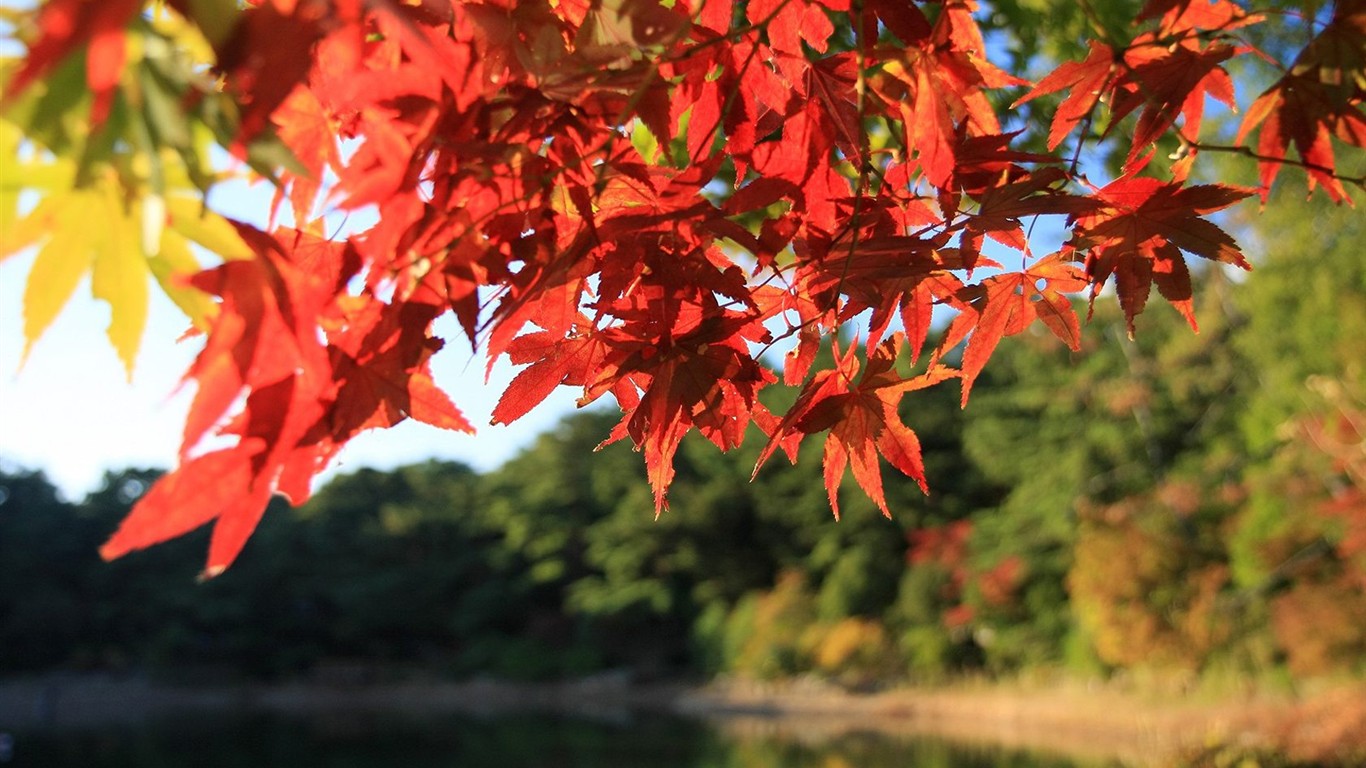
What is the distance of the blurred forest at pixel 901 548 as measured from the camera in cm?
771

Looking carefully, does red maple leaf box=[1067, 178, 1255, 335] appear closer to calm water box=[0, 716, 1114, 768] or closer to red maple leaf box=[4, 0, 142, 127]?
red maple leaf box=[4, 0, 142, 127]

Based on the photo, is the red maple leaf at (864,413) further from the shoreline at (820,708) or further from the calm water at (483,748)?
the calm water at (483,748)

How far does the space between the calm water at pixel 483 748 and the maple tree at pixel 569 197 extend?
300 inches

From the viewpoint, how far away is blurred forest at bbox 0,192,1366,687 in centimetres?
771

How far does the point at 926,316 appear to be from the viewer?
22.3 inches

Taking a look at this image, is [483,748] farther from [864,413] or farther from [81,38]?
[81,38]

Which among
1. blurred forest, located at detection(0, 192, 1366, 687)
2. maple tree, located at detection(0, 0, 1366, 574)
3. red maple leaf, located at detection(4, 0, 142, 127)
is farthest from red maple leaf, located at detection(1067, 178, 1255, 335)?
blurred forest, located at detection(0, 192, 1366, 687)

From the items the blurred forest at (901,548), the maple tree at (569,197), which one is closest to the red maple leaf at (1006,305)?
the maple tree at (569,197)

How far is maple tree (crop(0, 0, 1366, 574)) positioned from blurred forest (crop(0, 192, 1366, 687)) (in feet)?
18.4

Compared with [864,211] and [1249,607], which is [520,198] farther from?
[1249,607]

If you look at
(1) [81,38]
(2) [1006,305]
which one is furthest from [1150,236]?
(1) [81,38]

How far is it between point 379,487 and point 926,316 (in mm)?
18615

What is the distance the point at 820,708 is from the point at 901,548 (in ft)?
7.20

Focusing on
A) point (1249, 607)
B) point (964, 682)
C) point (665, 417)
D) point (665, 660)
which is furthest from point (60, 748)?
point (665, 417)
